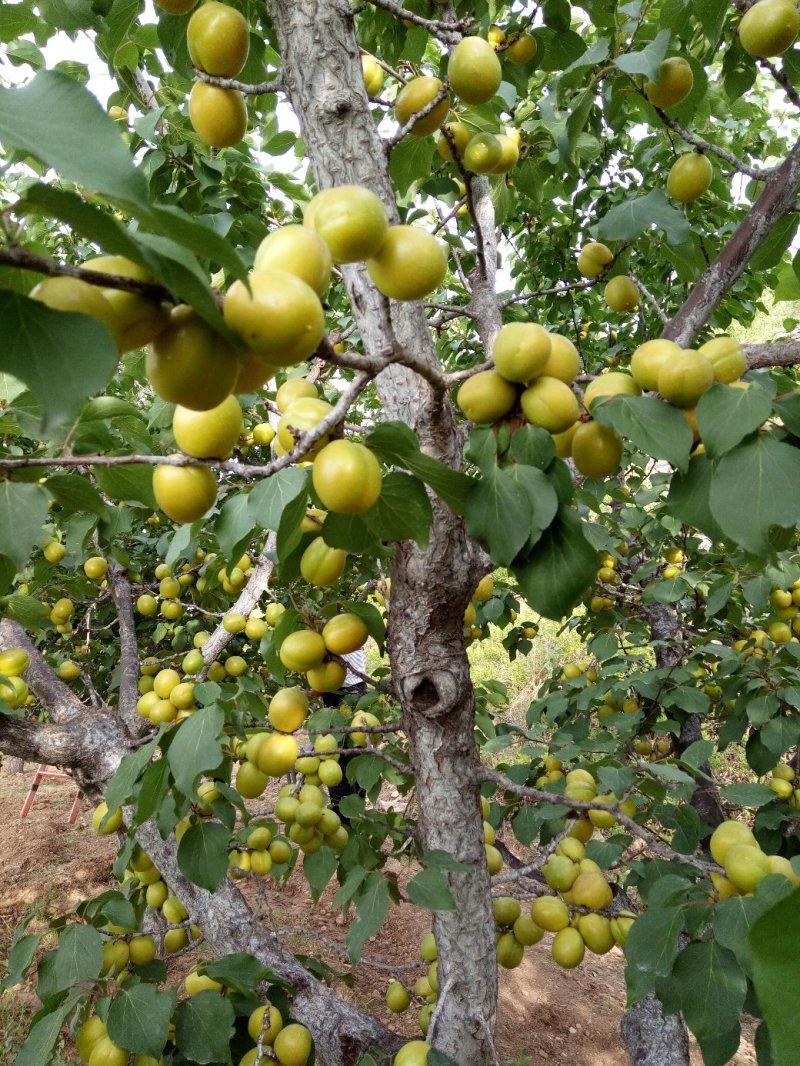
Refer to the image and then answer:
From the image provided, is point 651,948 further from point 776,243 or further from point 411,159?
point 411,159

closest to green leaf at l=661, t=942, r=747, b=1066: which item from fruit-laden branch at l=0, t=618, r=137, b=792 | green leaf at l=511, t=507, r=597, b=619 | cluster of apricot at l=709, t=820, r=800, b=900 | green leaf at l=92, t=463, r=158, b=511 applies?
A: cluster of apricot at l=709, t=820, r=800, b=900

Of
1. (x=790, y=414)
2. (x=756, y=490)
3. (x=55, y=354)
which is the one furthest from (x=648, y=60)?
(x=55, y=354)

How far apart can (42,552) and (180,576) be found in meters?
0.60

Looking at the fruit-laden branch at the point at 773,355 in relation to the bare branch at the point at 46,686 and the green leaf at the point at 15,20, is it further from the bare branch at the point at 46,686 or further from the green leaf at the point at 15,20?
the bare branch at the point at 46,686

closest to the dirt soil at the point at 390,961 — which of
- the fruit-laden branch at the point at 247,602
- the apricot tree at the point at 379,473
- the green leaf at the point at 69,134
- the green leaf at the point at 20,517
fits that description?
the apricot tree at the point at 379,473

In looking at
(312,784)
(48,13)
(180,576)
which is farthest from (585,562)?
(180,576)

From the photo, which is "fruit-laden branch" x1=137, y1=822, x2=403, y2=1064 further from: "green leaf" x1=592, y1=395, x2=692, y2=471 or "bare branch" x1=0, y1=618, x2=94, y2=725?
"green leaf" x1=592, y1=395, x2=692, y2=471

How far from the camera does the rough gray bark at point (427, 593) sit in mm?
1050

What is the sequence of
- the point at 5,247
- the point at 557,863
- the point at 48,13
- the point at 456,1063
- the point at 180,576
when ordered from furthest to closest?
1. the point at 180,576
2. the point at 557,863
3. the point at 48,13
4. the point at 456,1063
5. the point at 5,247

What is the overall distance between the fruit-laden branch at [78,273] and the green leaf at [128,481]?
1.86 ft

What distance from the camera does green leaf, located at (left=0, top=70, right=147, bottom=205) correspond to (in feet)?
1.31

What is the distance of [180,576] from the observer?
3.09m

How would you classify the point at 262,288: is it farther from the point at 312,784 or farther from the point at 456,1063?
the point at 312,784

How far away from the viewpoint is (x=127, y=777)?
1.35m
